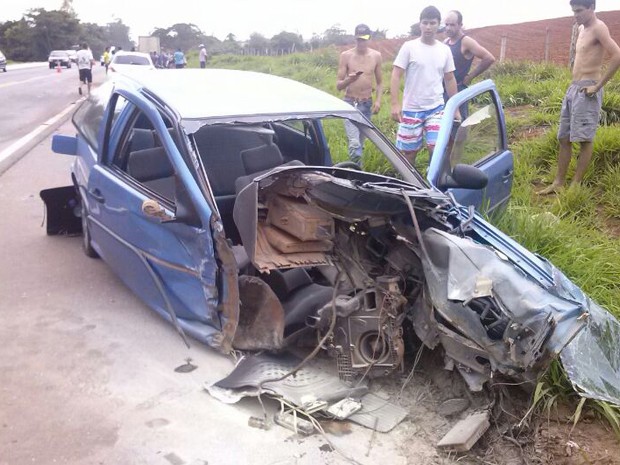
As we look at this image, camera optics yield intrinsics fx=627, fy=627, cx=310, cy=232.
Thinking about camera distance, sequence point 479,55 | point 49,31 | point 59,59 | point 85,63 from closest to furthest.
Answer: point 479,55
point 85,63
point 59,59
point 49,31

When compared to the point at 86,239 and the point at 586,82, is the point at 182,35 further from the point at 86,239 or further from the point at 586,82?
the point at 86,239

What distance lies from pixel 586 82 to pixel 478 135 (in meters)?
1.88

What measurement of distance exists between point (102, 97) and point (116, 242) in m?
1.35

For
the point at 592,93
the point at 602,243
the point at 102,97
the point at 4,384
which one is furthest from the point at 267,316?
the point at 592,93

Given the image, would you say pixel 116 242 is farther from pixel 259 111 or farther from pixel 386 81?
pixel 386 81

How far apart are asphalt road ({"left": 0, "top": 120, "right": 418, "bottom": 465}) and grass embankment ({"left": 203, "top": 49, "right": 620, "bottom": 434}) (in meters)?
1.32

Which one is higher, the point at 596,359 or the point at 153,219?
the point at 153,219

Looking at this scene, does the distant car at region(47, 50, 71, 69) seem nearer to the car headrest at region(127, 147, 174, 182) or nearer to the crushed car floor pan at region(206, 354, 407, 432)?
the car headrest at region(127, 147, 174, 182)

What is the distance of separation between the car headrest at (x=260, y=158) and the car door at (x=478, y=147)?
3.51ft

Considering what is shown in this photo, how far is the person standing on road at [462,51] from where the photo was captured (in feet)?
21.8

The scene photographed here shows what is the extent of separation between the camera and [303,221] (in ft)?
11.0

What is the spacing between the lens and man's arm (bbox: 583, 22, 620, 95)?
18.1 feet

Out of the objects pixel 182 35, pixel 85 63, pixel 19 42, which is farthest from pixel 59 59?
pixel 182 35

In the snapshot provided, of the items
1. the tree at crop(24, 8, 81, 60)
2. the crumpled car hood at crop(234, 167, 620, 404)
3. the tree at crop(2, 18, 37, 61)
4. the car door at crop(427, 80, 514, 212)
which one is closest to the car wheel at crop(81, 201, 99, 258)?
the crumpled car hood at crop(234, 167, 620, 404)
